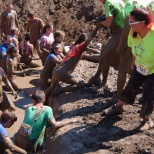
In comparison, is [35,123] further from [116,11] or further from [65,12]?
[65,12]

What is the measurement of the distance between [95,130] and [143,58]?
144 centimetres

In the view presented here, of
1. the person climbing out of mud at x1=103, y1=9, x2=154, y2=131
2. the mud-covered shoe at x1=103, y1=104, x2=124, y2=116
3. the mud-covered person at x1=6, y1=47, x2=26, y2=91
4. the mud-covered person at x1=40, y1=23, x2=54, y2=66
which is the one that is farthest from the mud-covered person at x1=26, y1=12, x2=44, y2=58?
the person climbing out of mud at x1=103, y1=9, x2=154, y2=131

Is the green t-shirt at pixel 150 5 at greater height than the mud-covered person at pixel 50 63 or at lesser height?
greater

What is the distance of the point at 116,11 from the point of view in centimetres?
761

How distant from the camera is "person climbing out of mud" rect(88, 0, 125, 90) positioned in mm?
7527

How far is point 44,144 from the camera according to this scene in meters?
7.29

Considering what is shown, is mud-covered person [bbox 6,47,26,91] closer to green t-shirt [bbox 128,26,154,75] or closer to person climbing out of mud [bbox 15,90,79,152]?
person climbing out of mud [bbox 15,90,79,152]

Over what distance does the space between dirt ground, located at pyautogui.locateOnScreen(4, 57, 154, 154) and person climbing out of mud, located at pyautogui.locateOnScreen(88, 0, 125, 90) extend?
567 mm

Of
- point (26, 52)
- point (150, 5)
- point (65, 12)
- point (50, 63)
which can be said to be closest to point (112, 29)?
point (150, 5)

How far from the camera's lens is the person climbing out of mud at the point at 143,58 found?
5906 millimetres

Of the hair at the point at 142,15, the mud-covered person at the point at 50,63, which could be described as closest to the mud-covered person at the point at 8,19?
the mud-covered person at the point at 50,63

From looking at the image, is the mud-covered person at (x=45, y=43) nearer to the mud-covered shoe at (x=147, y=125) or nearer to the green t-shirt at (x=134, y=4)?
the green t-shirt at (x=134, y=4)

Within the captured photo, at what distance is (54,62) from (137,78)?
3131mm

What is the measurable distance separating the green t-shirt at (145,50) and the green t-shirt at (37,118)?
151 cm
